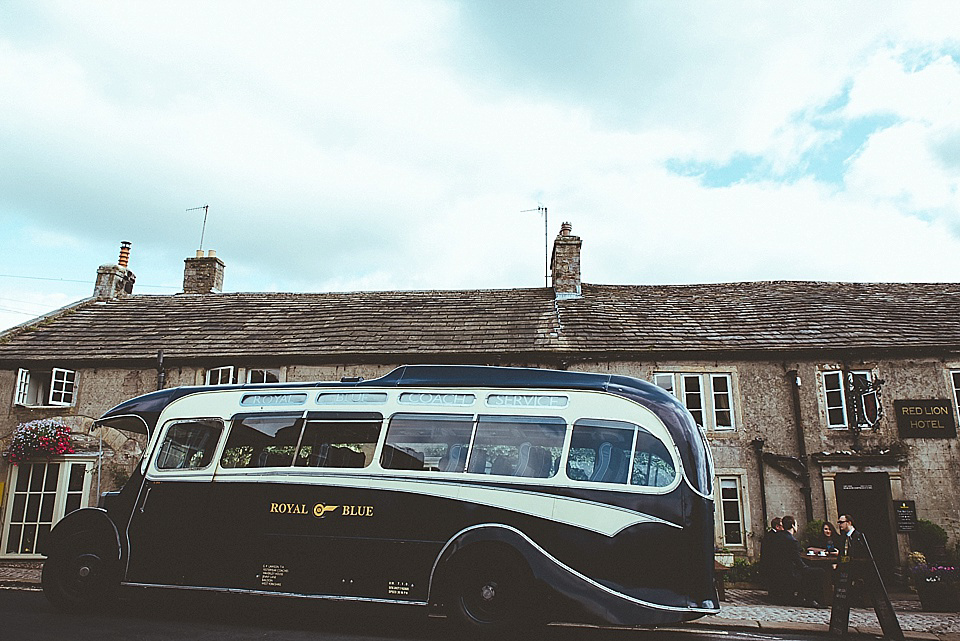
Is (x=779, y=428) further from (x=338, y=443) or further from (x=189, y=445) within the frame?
(x=189, y=445)

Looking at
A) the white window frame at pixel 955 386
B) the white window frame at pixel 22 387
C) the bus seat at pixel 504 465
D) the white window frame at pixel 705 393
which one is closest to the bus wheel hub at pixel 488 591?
the bus seat at pixel 504 465

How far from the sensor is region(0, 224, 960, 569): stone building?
557 inches

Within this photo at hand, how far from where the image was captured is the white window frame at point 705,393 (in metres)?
14.8

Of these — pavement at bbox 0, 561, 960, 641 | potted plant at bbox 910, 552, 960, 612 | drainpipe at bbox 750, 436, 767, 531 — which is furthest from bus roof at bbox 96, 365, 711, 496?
drainpipe at bbox 750, 436, 767, 531

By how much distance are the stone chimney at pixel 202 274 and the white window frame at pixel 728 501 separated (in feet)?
51.4

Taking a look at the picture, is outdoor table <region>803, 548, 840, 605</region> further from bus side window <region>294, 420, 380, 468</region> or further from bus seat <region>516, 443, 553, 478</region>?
bus side window <region>294, 420, 380, 468</region>

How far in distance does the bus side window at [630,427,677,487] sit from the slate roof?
749 centimetres

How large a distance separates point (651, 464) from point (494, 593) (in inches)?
88.5

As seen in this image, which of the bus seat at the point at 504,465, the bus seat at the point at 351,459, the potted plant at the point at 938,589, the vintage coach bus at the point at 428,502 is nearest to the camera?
the vintage coach bus at the point at 428,502

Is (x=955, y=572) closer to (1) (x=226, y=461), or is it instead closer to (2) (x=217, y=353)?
(1) (x=226, y=461)

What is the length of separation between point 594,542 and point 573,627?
2.25m

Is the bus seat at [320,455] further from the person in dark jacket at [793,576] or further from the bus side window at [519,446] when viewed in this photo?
the person in dark jacket at [793,576]

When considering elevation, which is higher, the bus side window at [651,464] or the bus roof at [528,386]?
the bus roof at [528,386]

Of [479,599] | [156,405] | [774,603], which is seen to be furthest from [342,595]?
[774,603]
